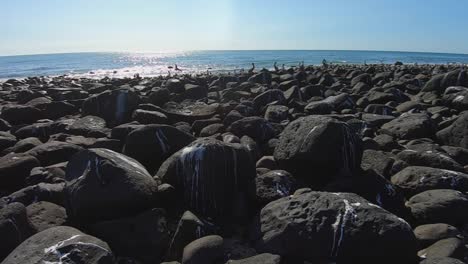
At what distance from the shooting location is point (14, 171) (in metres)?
6.16

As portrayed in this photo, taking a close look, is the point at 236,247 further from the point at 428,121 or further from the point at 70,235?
the point at 428,121

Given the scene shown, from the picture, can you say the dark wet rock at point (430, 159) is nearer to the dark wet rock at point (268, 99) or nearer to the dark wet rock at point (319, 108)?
the dark wet rock at point (319, 108)

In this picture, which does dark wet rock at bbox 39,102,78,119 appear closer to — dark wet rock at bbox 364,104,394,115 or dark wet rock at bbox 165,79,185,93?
dark wet rock at bbox 165,79,185,93

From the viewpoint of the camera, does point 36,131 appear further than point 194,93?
No

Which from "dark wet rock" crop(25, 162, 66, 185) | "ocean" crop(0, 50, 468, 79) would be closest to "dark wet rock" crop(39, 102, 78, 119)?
"dark wet rock" crop(25, 162, 66, 185)

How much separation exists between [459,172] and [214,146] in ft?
11.8

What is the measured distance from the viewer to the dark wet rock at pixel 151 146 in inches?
261

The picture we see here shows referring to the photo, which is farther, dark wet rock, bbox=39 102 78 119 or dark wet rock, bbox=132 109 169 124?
dark wet rock, bbox=39 102 78 119

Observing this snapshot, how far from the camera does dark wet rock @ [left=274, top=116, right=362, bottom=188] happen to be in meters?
5.54

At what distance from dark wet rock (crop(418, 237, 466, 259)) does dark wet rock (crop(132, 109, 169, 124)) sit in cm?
647

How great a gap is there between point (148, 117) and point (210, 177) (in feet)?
14.9

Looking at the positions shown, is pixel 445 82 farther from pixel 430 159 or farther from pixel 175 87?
pixel 175 87

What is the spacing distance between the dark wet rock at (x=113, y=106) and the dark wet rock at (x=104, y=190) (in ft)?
16.0

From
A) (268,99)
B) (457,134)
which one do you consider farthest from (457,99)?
(268,99)
